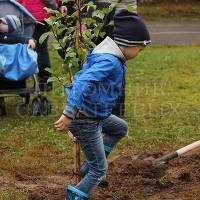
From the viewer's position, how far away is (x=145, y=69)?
38.7ft

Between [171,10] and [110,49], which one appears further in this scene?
[171,10]

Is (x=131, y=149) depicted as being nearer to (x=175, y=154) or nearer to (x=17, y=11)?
(x=175, y=154)

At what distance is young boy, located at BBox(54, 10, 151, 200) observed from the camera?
4.22 metres

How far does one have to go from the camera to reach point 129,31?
14.8 ft

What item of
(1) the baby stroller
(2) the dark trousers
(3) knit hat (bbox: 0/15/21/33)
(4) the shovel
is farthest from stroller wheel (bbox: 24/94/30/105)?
(4) the shovel

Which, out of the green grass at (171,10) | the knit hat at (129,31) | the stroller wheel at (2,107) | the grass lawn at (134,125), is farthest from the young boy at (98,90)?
the green grass at (171,10)

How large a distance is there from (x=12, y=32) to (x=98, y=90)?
13.2 feet

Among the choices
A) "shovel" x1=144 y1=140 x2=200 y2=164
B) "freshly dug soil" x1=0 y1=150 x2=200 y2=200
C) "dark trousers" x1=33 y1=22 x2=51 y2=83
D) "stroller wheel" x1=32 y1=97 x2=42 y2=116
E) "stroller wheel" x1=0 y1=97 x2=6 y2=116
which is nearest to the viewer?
"freshly dug soil" x1=0 y1=150 x2=200 y2=200

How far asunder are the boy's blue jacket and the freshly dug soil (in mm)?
976

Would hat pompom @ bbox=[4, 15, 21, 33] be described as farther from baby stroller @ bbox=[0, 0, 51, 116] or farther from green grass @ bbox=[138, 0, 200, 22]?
green grass @ bbox=[138, 0, 200, 22]

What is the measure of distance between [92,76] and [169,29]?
1701 centimetres

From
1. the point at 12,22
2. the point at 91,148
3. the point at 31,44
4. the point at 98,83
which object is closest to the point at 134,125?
the point at 31,44

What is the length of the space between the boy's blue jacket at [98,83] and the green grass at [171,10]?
774 inches

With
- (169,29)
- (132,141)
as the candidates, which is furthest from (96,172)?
(169,29)
